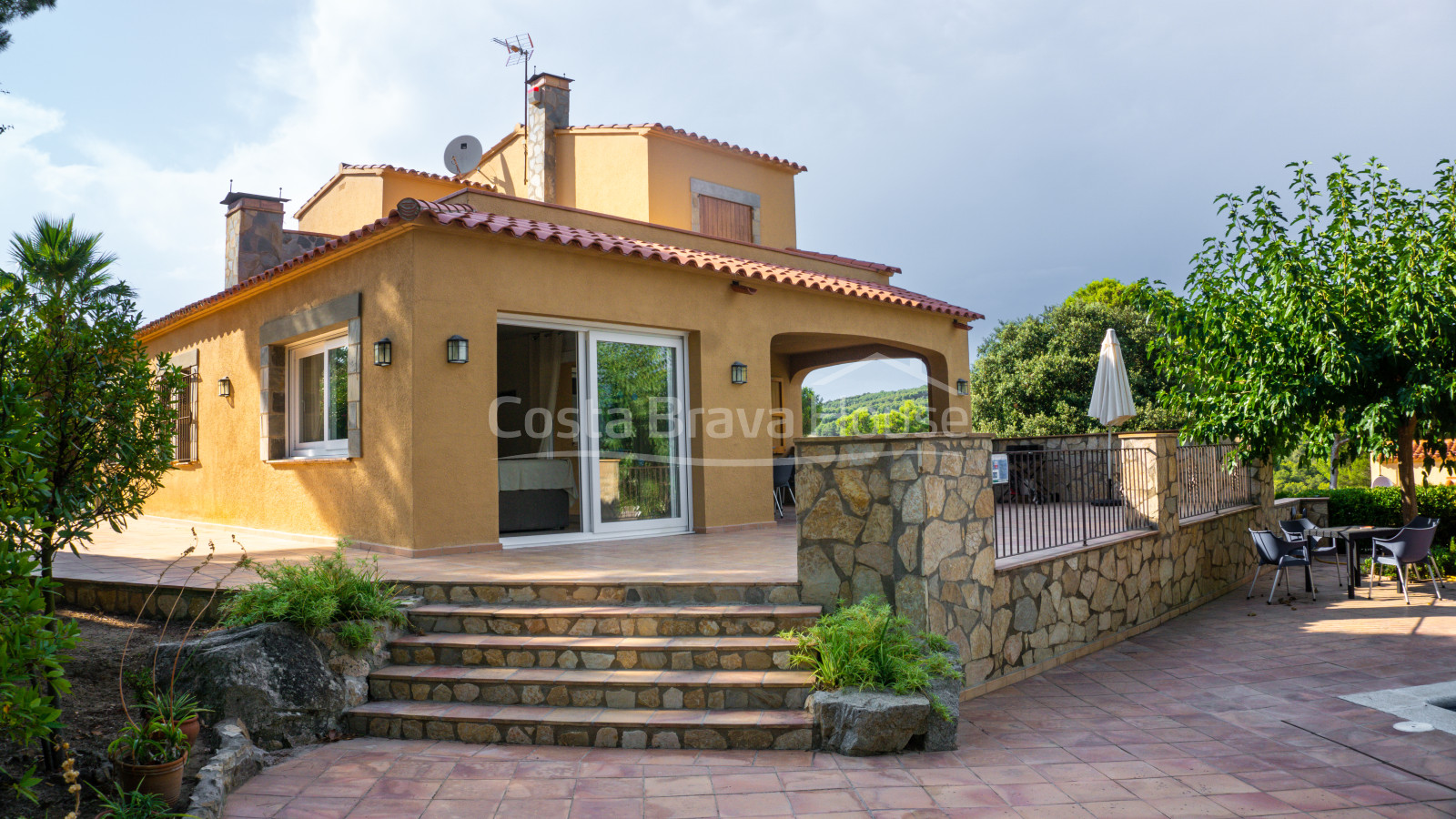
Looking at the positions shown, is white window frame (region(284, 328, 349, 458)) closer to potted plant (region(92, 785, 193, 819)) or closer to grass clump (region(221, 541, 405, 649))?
grass clump (region(221, 541, 405, 649))

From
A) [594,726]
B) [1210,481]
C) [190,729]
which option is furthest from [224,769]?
[1210,481]

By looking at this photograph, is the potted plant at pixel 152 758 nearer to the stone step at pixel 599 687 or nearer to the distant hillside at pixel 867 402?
the stone step at pixel 599 687

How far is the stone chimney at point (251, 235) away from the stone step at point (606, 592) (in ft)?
29.3

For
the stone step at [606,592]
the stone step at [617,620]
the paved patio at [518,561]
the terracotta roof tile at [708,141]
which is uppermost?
the terracotta roof tile at [708,141]

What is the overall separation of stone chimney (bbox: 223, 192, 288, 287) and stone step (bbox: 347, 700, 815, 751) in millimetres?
9963

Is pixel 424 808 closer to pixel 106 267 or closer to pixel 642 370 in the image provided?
pixel 106 267

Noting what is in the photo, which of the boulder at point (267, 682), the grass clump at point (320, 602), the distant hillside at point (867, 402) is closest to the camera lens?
the boulder at point (267, 682)

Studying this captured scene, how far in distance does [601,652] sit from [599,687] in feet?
1.00

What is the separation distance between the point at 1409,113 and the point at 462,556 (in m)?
29.4

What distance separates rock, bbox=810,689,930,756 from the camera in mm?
4281

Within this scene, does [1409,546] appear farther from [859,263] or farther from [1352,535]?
[859,263]

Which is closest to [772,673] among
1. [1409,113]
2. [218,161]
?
[218,161]

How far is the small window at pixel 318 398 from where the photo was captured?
887cm

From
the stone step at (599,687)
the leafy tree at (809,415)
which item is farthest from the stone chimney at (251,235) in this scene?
the stone step at (599,687)
